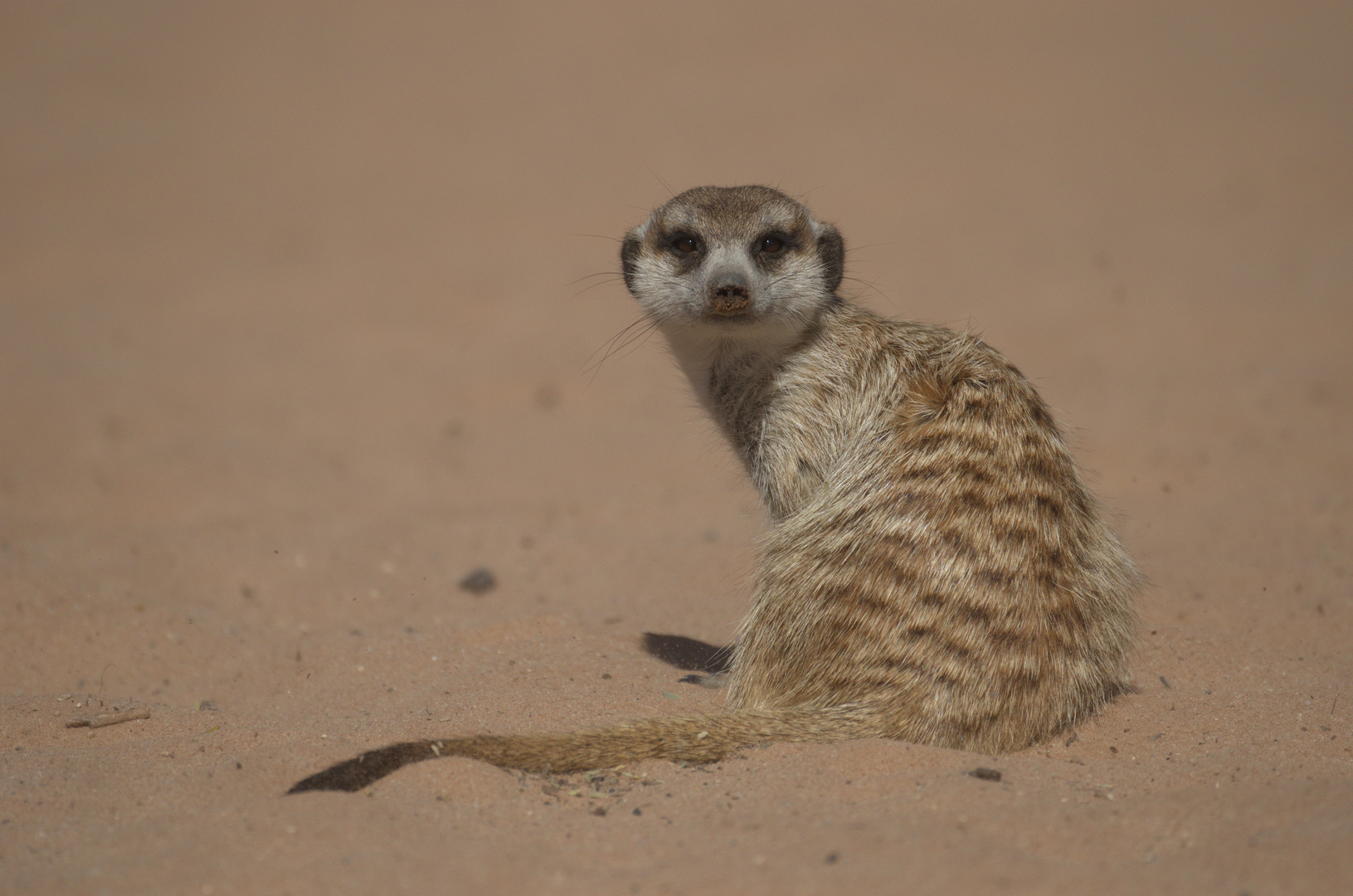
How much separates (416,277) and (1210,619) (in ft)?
33.8

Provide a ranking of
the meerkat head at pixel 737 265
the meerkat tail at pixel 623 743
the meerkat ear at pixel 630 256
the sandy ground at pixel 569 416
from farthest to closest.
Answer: the meerkat ear at pixel 630 256
the meerkat head at pixel 737 265
the meerkat tail at pixel 623 743
the sandy ground at pixel 569 416

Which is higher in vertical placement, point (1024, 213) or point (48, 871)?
point (1024, 213)

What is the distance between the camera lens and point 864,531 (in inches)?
143

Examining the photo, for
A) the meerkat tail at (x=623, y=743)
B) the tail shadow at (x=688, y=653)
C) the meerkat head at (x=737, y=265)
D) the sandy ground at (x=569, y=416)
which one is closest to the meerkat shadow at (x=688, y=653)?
the tail shadow at (x=688, y=653)

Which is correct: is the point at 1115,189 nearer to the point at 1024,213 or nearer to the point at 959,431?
the point at 1024,213

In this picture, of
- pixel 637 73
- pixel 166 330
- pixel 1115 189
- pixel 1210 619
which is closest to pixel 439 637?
pixel 1210 619

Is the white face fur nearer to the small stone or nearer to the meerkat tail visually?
the meerkat tail

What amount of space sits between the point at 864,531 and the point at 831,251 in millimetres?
1254

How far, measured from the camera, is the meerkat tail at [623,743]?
312cm

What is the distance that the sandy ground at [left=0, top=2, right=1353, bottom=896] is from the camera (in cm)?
291

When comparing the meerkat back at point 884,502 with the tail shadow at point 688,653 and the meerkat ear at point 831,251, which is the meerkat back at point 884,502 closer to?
the meerkat ear at point 831,251

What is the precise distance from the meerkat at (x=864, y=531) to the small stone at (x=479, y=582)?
2201 mm

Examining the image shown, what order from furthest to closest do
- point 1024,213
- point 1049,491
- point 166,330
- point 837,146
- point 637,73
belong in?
1. point 637,73
2. point 837,146
3. point 1024,213
4. point 166,330
5. point 1049,491

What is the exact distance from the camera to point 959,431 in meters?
3.75
